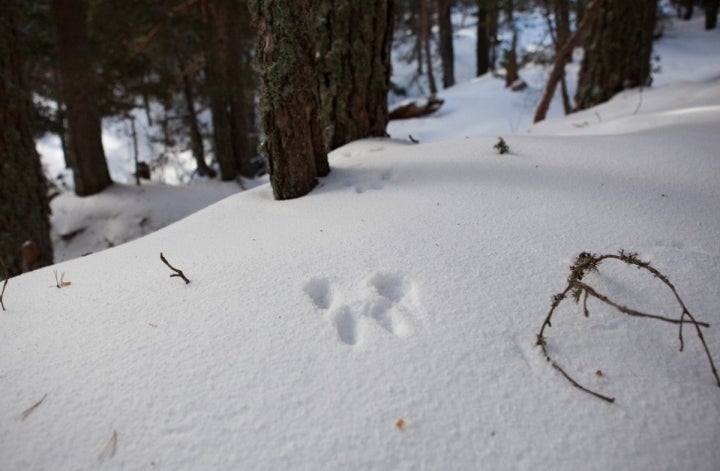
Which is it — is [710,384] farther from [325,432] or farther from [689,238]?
[325,432]

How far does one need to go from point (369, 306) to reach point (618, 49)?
4.73 meters

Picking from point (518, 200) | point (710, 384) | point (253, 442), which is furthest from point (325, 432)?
point (518, 200)

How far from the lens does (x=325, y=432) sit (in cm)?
82

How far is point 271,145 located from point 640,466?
Answer: 1763 mm

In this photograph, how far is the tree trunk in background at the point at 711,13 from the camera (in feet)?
43.9

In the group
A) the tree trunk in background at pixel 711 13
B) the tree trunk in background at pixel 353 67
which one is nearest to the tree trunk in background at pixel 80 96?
the tree trunk in background at pixel 353 67

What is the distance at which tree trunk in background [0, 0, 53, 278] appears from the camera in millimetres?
3127

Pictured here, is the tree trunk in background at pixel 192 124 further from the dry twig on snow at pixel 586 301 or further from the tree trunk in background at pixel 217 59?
the dry twig on snow at pixel 586 301

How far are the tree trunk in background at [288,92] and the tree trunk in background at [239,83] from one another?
5.38 meters

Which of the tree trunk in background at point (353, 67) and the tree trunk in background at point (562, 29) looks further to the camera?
the tree trunk in background at point (562, 29)

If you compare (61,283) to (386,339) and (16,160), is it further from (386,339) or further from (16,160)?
(16,160)

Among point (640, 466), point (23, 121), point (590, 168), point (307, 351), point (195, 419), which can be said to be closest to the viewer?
point (640, 466)

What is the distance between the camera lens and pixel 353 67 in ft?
8.82

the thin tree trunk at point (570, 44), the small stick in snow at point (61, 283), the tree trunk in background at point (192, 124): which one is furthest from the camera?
the tree trunk in background at point (192, 124)
